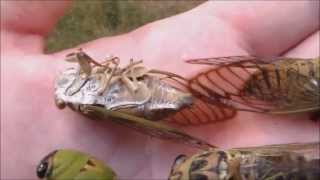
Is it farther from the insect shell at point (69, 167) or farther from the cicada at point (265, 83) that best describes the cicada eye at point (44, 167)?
the cicada at point (265, 83)

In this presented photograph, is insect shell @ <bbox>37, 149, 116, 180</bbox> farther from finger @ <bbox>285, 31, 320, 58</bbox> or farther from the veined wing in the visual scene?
finger @ <bbox>285, 31, 320, 58</bbox>

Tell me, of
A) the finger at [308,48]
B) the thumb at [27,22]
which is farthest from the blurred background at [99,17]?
the finger at [308,48]

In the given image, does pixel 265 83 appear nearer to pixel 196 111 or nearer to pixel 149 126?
pixel 196 111

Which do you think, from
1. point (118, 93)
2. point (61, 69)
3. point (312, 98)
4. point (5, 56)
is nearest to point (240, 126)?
point (312, 98)

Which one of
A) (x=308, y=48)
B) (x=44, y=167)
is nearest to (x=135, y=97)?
(x=44, y=167)

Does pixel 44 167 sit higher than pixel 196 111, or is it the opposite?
pixel 196 111

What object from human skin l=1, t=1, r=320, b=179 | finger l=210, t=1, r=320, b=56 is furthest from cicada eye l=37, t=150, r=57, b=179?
Result: finger l=210, t=1, r=320, b=56
